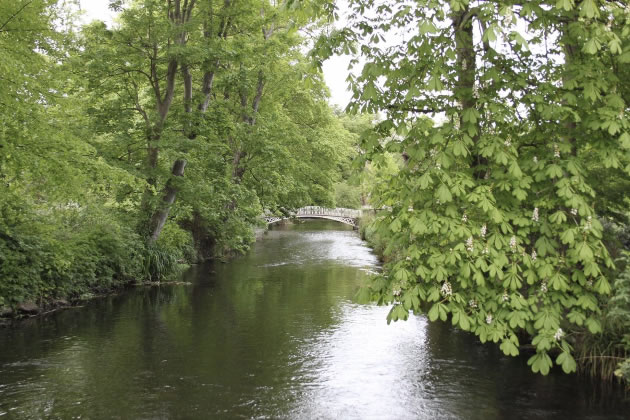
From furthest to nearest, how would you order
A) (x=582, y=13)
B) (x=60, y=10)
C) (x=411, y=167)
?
(x=60, y=10), (x=411, y=167), (x=582, y=13)

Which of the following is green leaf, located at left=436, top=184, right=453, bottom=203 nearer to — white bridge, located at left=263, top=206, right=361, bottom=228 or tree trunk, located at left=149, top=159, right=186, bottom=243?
tree trunk, located at left=149, top=159, right=186, bottom=243

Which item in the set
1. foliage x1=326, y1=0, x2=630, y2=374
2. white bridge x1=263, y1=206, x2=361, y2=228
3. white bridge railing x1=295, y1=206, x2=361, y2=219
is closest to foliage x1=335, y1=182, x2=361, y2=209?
white bridge railing x1=295, y1=206, x2=361, y2=219

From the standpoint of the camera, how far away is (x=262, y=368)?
367 inches

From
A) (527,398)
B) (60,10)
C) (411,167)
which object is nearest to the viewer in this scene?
(411,167)

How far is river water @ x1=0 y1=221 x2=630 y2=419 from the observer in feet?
25.1

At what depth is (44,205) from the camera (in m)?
12.9

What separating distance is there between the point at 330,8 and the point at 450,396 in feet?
19.2

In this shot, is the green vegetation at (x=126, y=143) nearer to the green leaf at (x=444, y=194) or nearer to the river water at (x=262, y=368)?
the river water at (x=262, y=368)

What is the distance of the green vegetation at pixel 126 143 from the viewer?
32.7ft

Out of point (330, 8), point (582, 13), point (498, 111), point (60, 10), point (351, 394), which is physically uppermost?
point (60, 10)

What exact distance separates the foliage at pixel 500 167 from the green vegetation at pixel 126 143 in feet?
4.91

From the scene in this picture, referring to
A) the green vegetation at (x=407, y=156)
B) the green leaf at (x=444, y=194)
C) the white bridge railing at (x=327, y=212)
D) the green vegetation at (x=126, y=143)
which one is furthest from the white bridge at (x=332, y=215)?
the green leaf at (x=444, y=194)

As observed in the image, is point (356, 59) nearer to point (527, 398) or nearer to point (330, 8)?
point (330, 8)

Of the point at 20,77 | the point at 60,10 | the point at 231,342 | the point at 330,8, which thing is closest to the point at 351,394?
the point at 231,342
